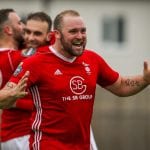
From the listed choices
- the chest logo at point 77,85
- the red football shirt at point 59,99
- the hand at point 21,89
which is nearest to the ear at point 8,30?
the red football shirt at point 59,99

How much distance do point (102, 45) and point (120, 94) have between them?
89.7 ft

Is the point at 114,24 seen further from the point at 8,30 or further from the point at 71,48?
the point at 71,48

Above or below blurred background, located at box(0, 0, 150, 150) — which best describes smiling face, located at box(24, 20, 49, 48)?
above

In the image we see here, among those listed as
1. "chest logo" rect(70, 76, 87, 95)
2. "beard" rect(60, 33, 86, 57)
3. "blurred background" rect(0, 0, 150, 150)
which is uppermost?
"beard" rect(60, 33, 86, 57)

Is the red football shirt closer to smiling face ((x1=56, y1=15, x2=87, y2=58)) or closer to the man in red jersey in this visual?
smiling face ((x1=56, y1=15, x2=87, y2=58))

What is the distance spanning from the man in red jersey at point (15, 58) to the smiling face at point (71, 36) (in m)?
0.93

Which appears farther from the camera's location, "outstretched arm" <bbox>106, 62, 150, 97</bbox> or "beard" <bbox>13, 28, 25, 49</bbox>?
"beard" <bbox>13, 28, 25, 49</bbox>

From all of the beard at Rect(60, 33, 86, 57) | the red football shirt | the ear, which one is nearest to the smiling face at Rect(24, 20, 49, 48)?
the ear

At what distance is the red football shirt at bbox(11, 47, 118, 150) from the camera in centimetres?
875

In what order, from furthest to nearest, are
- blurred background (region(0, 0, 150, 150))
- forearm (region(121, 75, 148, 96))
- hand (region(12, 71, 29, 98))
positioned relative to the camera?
1. blurred background (region(0, 0, 150, 150))
2. forearm (region(121, 75, 148, 96))
3. hand (region(12, 71, 29, 98))

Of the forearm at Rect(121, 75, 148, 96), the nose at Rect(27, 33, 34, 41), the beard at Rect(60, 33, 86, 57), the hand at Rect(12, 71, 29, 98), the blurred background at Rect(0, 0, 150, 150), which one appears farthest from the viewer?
the blurred background at Rect(0, 0, 150, 150)

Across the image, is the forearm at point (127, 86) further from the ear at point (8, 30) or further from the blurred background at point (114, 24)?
the blurred background at point (114, 24)

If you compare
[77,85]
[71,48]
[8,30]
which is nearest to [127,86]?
[77,85]

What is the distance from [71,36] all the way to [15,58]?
121 centimetres
